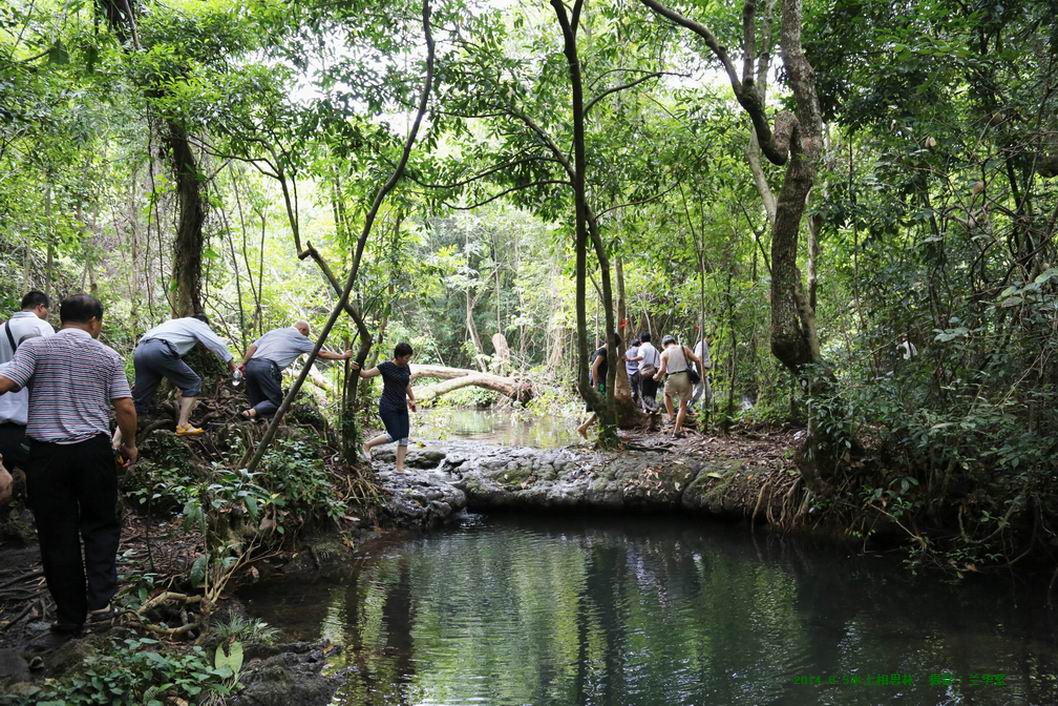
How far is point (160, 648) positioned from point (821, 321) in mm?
10429

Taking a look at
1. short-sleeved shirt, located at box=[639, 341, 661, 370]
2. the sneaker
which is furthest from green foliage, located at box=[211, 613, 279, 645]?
short-sleeved shirt, located at box=[639, 341, 661, 370]

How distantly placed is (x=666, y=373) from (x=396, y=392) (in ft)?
15.4

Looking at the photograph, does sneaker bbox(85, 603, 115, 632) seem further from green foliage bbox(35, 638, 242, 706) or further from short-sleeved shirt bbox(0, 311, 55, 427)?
short-sleeved shirt bbox(0, 311, 55, 427)

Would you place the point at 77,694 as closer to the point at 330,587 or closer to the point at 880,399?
the point at 330,587

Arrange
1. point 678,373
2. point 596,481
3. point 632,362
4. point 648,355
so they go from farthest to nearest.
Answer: point 632,362 → point 648,355 → point 678,373 → point 596,481

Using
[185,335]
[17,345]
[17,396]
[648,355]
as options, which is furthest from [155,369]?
[648,355]

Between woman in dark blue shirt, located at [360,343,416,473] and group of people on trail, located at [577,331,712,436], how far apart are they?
11.0ft

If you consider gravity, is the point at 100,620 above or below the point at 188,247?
below

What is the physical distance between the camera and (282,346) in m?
8.57

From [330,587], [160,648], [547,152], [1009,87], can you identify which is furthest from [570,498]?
[1009,87]

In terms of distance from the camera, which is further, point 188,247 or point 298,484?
point 188,247

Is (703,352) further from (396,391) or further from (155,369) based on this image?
(155,369)

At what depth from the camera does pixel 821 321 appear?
11609mm

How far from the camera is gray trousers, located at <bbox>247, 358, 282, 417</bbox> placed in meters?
8.32
